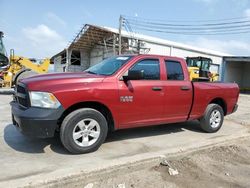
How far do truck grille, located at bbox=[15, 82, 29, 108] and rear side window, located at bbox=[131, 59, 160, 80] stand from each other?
7.23 feet

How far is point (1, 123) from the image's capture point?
23.5ft

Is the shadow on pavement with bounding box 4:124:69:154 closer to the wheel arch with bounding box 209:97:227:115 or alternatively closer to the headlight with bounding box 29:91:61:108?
the headlight with bounding box 29:91:61:108

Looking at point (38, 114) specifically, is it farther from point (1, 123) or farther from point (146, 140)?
point (1, 123)

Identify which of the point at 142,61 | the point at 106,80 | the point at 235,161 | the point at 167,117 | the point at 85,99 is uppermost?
the point at 142,61

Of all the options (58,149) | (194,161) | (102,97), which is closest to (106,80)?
(102,97)

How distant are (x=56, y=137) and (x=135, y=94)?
1.94m

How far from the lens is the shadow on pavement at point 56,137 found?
16.9ft

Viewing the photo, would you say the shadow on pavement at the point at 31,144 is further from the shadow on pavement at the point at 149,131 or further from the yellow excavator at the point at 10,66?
the yellow excavator at the point at 10,66

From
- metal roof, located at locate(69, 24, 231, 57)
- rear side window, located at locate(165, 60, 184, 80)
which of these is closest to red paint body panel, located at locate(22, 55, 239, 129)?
rear side window, located at locate(165, 60, 184, 80)

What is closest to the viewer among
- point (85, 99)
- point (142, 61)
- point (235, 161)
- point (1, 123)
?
point (85, 99)

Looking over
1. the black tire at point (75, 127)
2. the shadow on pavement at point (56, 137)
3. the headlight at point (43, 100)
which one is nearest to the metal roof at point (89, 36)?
the shadow on pavement at point (56, 137)

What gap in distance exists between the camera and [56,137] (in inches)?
229

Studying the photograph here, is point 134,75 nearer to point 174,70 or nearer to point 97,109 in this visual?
point 97,109

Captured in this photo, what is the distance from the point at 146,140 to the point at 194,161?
4.24 feet
